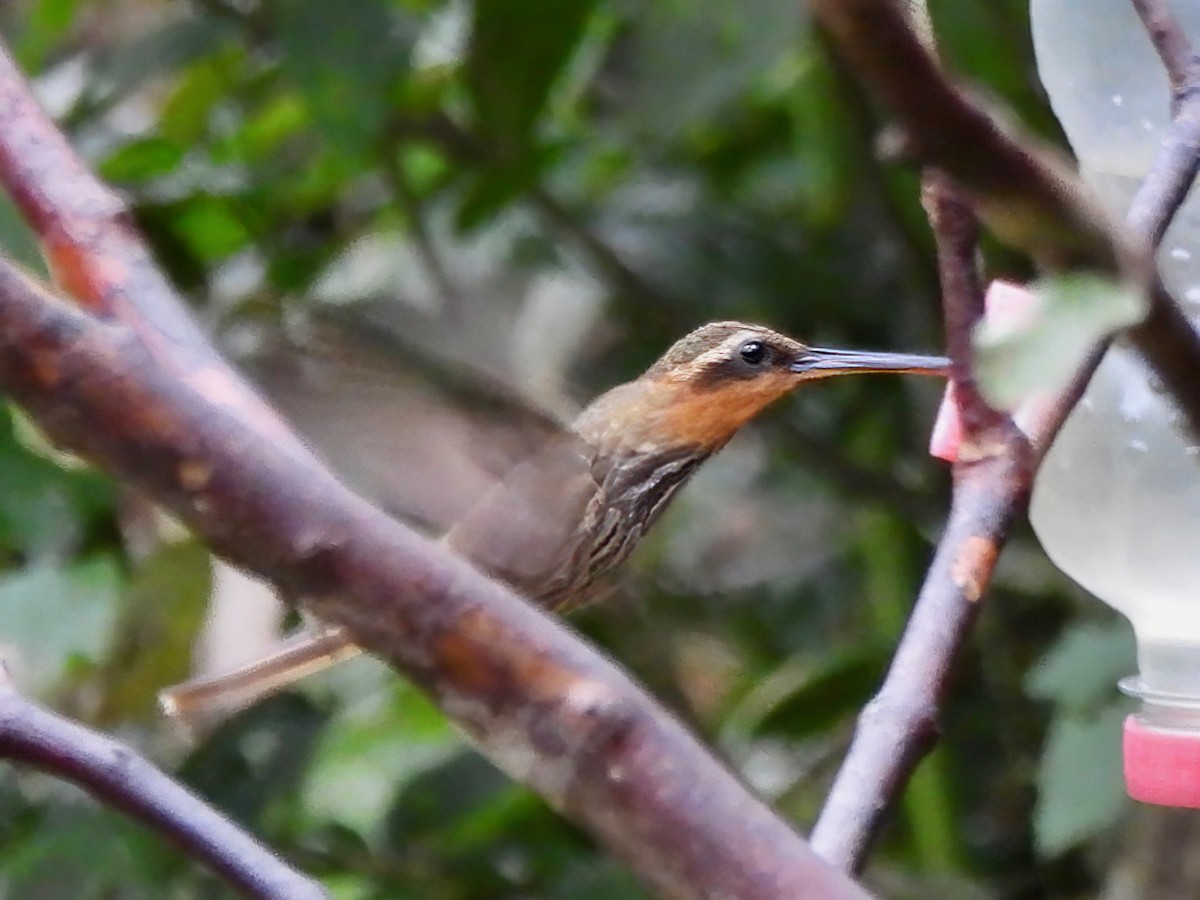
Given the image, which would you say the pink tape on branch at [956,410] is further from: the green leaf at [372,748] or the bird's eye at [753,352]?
the green leaf at [372,748]

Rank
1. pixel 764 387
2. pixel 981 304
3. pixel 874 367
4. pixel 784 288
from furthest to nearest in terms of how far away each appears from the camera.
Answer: pixel 784 288 → pixel 764 387 → pixel 874 367 → pixel 981 304

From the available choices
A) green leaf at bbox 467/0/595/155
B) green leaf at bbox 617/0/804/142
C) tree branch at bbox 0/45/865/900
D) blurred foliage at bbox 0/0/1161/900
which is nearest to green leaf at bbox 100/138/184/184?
blurred foliage at bbox 0/0/1161/900

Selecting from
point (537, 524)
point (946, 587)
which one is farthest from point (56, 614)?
point (946, 587)

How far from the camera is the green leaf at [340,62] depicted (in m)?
1.20

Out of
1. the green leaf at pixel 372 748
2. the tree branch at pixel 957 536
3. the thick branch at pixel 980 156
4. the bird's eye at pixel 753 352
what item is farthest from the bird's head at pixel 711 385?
the thick branch at pixel 980 156

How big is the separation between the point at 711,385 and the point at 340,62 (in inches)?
15.0

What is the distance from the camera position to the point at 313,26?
1.21 m

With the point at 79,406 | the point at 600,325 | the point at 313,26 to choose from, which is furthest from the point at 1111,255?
the point at 600,325

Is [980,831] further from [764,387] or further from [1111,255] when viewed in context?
[1111,255]

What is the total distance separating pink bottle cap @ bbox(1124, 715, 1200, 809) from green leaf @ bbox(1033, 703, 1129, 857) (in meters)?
0.33

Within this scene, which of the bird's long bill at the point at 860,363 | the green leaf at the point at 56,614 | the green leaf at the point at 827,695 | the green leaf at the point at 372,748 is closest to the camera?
the bird's long bill at the point at 860,363

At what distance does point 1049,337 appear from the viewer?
307 millimetres

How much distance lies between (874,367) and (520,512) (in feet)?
0.81

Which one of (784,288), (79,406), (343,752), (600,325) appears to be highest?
(79,406)
